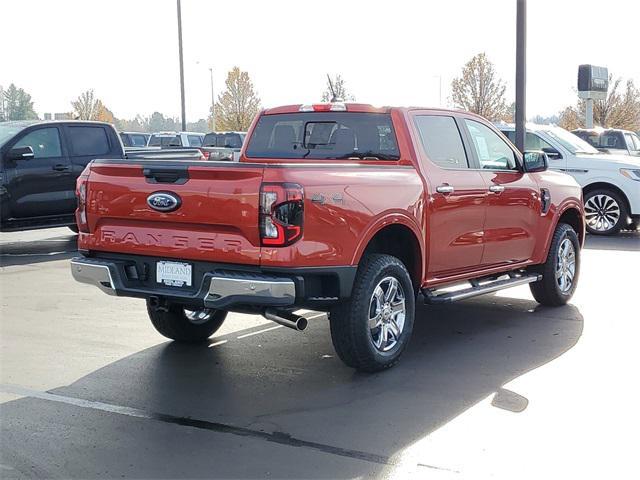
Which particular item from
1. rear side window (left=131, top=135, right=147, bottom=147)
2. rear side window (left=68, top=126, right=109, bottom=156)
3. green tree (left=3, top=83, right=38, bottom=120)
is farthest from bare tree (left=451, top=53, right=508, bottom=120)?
green tree (left=3, top=83, right=38, bottom=120)

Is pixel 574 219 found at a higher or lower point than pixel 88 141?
lower

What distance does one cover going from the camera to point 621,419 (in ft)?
16.3

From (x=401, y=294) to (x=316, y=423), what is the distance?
5.13 feet

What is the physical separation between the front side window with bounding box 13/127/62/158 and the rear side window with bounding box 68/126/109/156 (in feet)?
0.84

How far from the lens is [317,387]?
562 cm

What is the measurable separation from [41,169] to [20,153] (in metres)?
0.43

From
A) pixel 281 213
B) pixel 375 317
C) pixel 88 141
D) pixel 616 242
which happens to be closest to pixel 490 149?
pixel 375 317

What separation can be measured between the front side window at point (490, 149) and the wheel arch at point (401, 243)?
4.37ft

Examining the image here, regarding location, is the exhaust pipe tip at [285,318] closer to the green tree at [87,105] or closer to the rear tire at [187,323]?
the rear tire at [187,323]

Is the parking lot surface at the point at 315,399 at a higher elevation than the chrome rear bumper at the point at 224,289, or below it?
below

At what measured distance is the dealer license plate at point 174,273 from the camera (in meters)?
5.43

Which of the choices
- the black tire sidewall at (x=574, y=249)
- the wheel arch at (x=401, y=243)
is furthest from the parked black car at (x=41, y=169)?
the wheel arch at (x=401, y=243)

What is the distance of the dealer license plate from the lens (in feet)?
17.8

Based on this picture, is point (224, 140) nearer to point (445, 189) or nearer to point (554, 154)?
point (554, 154)
